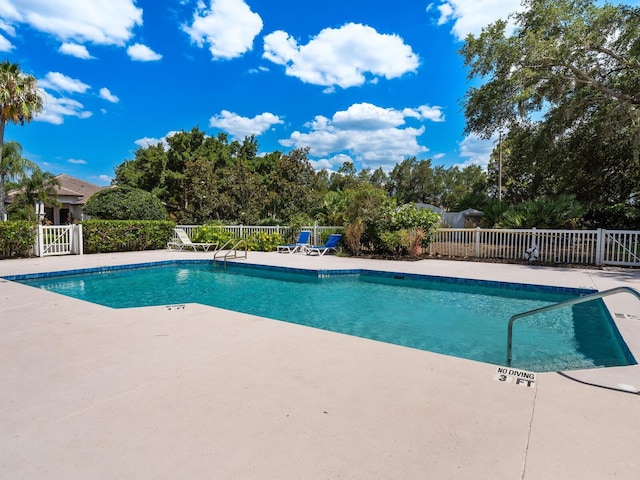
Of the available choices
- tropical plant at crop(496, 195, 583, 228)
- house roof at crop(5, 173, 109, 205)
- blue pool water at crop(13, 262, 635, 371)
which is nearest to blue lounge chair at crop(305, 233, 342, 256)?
blue pool water at crop(13, 262, 635, 371)

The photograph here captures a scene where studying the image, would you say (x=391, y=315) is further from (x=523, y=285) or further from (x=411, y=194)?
(x=411, y=194)

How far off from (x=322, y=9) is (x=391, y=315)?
40.5 ft

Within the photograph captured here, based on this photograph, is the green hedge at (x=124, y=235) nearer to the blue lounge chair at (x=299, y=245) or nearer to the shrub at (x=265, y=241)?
the shrub at (x=265, y=241)

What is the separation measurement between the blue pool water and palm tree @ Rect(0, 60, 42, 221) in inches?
366

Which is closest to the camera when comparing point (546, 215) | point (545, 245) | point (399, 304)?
point (399, 304)

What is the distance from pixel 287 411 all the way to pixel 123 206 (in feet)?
56.1

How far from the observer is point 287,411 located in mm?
2350

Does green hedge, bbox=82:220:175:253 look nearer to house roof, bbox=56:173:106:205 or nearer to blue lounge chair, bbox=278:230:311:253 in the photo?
blue lounge chair, bbox=278:230:311:253

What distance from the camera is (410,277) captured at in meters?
8.57

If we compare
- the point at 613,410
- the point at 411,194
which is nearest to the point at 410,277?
the point at 613,410

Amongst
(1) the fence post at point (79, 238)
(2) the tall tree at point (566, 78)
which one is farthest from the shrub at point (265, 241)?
(2) the tall tree at point (566, 78)

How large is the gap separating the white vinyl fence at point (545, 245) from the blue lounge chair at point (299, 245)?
14.3ft

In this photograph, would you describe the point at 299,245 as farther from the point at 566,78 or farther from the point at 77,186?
the point at 77,186

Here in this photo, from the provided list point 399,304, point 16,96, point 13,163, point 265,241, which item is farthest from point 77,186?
point 399,304
